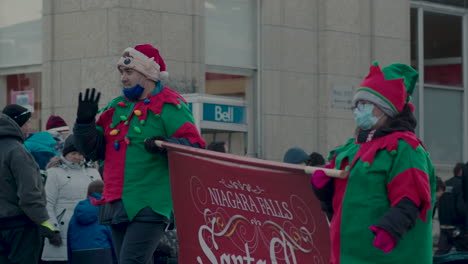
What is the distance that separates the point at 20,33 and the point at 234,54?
3049 mm

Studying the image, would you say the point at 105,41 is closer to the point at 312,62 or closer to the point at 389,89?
the point at 312,62

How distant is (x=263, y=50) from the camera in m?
16.0

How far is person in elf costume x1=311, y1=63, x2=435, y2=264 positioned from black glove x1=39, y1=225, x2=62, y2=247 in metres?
3.45

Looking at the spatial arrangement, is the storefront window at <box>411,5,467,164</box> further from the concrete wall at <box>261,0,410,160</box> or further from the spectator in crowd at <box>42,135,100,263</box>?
the spectator in crowd at <box>42,135,100,263</box>

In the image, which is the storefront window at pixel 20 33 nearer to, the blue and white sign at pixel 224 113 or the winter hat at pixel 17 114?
the blue and white sign at pixel 224 113

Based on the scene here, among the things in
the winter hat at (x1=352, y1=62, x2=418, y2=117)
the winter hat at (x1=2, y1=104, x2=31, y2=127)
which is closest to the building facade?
the winter hat at (x1=2, y1=104, x2=31, y2=127)

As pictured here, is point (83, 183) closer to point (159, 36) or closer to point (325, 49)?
point (159, 36)

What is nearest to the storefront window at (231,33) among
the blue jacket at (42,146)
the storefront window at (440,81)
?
the storefront window at (440,81)

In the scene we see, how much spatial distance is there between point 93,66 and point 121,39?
1.82 ft

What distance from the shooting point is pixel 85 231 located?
10352mm

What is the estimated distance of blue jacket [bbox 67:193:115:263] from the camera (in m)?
10.3

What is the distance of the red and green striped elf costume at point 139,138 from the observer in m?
7.55

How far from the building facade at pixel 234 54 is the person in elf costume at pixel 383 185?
21.2ft

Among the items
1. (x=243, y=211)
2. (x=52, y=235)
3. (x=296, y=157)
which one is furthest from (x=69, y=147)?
(x=243, y=211)
